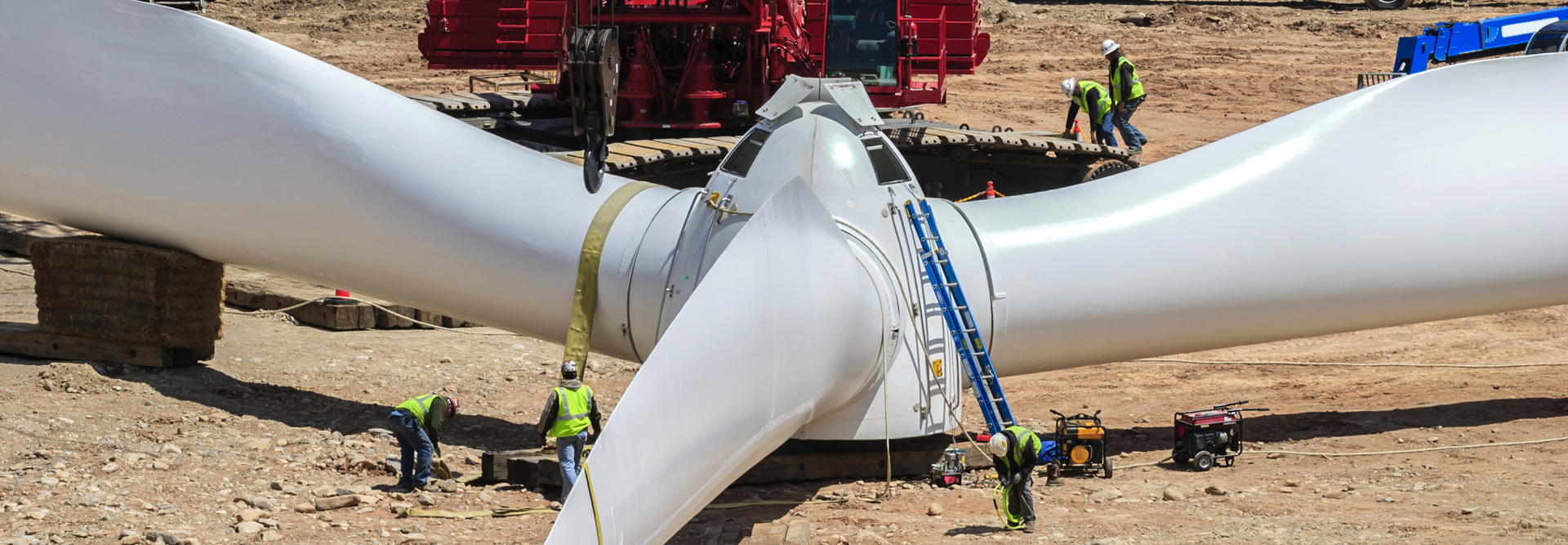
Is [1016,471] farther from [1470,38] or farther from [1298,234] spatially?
[1470,38]

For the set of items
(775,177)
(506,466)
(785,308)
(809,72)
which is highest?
(809,72)

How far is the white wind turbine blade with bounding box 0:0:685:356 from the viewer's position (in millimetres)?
8273

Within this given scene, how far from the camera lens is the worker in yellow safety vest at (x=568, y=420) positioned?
25.2 ft

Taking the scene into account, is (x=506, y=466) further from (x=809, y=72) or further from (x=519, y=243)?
(x=809, y=72)

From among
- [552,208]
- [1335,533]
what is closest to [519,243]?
[552,208]

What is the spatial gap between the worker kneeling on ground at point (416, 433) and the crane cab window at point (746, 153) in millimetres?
2185

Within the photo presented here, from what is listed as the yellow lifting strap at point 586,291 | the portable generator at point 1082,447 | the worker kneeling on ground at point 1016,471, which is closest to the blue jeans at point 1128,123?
the portable generator at point 1082,447

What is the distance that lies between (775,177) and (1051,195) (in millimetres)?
1921

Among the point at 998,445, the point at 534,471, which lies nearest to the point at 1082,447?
the point at 998,445

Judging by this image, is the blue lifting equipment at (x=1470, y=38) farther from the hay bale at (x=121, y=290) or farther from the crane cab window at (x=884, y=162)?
the hay bale at (x=121, y=290)

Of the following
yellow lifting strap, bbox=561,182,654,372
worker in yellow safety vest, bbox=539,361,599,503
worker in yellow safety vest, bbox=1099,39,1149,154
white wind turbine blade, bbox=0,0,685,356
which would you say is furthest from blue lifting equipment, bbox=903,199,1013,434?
worker in yellow safety vest, bbox=1099,39,1149,154

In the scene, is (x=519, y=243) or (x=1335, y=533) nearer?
(x=1335, y=533)

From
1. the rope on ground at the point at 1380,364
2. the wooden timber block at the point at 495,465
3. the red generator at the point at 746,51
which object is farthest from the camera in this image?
the red generator at the point at 746,51

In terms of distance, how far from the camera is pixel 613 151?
38.0ft
